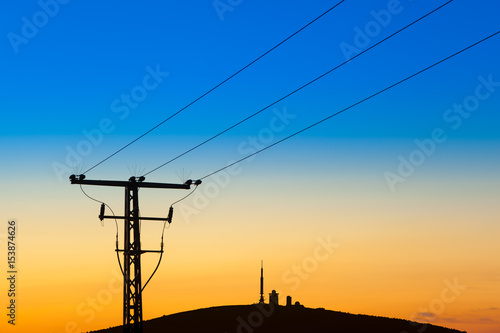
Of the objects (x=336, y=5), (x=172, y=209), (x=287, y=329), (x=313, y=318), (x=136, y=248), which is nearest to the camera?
(x=336, y=5)

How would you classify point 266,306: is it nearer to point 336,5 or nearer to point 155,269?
point 155,269

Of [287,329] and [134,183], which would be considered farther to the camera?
[287,329]

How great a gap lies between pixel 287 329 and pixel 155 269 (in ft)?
238

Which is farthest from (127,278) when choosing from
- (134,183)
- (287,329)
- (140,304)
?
(287,329)

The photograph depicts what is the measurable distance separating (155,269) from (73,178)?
5670 mm

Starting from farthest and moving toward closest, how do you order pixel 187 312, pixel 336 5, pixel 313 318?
pixel 187 312
pixel 313 318
pixel 336 5

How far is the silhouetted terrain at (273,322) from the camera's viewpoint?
10900cm

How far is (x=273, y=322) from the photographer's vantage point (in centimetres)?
11269

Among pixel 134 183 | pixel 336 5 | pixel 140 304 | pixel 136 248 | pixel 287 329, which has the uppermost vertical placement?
pixel 336 5

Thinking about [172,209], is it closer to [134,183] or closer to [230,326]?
[134,183]

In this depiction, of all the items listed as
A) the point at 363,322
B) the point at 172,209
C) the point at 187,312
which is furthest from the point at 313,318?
the point at 172,209

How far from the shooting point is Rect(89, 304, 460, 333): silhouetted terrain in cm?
10900

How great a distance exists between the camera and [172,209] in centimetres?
4000

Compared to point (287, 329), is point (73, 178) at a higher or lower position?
higher
